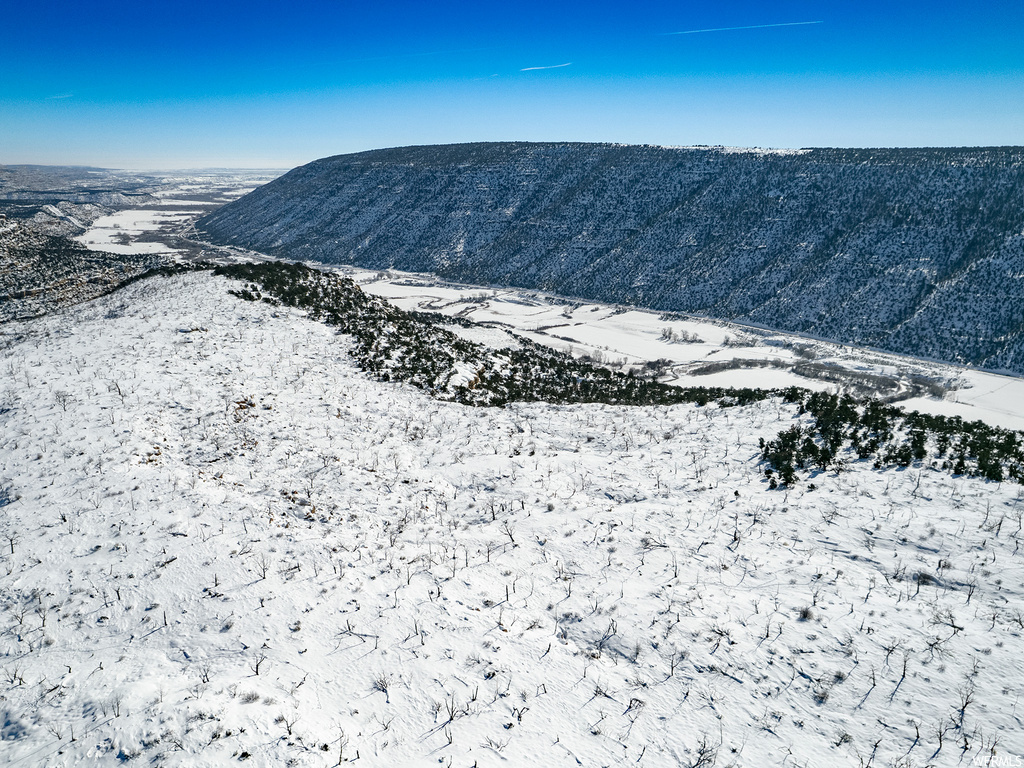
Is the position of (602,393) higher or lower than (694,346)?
higher

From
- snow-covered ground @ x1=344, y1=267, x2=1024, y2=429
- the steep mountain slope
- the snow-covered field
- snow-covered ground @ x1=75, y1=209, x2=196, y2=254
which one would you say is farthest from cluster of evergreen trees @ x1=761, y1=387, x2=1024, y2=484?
snow-covered ground @ x1=75, y1=209, x2=196, y2=254

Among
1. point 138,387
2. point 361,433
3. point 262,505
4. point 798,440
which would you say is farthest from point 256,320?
point 798,440

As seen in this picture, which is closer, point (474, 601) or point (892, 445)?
point (474, 601)

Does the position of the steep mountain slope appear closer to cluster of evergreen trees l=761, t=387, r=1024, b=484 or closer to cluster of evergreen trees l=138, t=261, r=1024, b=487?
cluster of evergreen trees l=138, t=261, r=1024, b=487

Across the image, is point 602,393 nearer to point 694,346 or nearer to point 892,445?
point 892,445

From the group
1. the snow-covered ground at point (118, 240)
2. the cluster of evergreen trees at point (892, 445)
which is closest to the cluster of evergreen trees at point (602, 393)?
the cluster of evergreen trees at point (892, 445)

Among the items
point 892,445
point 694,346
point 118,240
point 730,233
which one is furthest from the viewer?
point 118,240

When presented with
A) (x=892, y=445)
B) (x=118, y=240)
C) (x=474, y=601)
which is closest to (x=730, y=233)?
(x=892, y=445)

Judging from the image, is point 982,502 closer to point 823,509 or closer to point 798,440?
point 823,509
